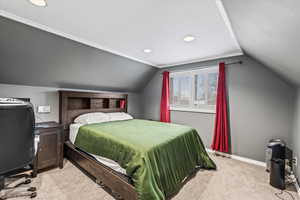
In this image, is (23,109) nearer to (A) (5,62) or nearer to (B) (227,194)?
(A) (5,62)

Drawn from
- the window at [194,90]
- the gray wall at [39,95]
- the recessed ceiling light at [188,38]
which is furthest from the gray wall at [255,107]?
the gray wall at [39,95]

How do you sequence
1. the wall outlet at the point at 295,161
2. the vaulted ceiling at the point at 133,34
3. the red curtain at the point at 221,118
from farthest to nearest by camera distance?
the red curtain at the point at 221,118 → the wall outlet at the point at 295,161 → the vaulted ceiling at the point at 133,34

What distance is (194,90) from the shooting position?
3592 mm

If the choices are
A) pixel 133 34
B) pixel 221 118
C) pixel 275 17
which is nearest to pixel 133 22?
pixel 133 34

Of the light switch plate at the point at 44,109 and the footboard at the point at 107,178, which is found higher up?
the light switch plate at the point at 44,109

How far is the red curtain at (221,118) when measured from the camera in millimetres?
2961

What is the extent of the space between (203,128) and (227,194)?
1.71 m

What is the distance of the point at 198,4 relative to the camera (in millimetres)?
1394

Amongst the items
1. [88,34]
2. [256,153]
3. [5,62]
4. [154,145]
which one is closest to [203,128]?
[256,153]

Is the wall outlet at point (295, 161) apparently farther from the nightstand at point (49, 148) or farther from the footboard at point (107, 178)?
the nightstand at point (49, 148)

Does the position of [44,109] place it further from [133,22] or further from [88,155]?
[133,22]

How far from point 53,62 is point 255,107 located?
13.1 feet

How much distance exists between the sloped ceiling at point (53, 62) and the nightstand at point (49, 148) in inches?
38.6

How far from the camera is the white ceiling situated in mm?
1440
